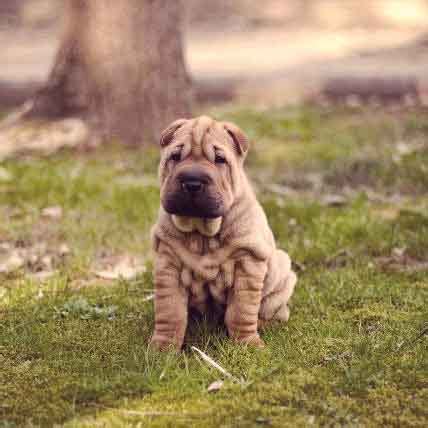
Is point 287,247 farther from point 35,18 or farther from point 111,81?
point 35,18

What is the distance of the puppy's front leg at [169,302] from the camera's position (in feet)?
12.2

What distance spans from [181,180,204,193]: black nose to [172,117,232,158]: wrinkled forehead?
0.18m

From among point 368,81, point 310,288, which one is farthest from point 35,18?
point 310,288

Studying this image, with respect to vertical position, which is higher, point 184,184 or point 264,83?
point 184,184

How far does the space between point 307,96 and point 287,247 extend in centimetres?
558

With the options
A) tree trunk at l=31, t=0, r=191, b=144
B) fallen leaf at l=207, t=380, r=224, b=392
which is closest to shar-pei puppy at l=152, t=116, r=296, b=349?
fallen leaf at l=207, t=380, r=224, b=392

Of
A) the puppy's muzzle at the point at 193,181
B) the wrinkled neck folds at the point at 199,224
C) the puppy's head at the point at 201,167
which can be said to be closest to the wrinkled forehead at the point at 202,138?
the puppy's head at the point at 201,167

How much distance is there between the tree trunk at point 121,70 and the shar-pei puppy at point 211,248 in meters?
3.99

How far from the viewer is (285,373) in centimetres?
347

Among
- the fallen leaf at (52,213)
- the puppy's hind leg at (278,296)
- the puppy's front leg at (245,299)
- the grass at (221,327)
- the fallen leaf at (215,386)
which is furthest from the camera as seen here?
the fallen leaf at (52,213)

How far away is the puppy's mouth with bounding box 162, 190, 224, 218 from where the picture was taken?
3441 mm

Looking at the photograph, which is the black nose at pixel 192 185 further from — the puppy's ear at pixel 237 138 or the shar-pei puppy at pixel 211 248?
the puppy's ear at pixel 237 138

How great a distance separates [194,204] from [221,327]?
0.87m

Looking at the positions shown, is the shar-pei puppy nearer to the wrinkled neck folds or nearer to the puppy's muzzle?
the wrinkled neck folds
